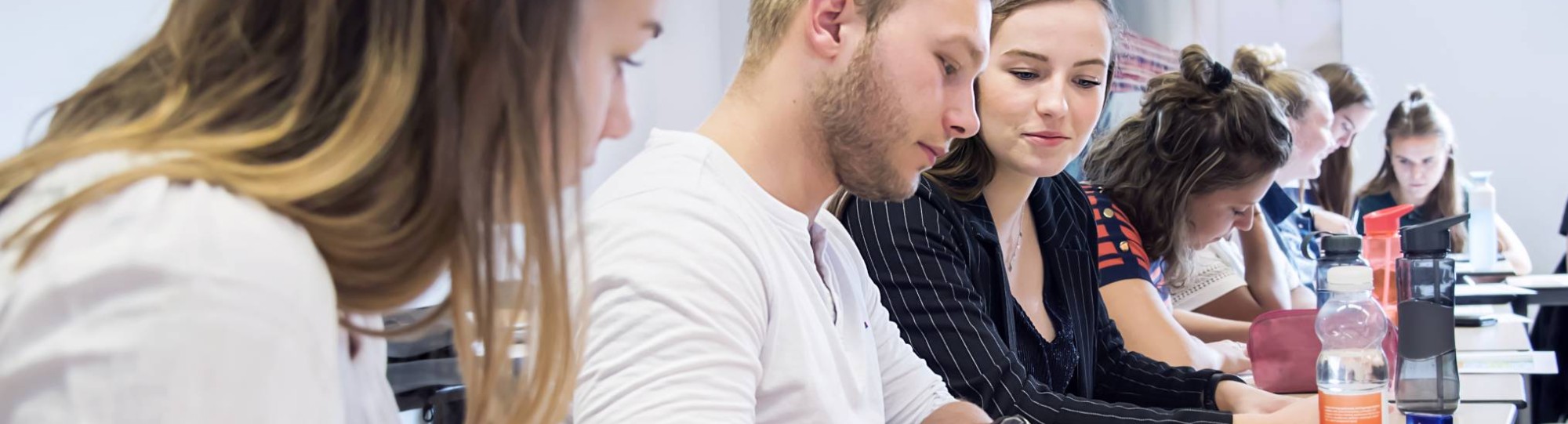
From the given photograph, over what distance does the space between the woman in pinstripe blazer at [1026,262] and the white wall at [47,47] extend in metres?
1.35

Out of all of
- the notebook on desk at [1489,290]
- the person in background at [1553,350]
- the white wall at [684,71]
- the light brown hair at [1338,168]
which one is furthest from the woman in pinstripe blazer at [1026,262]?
the light brown hair at [1338,168]

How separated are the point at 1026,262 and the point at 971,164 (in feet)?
0.83

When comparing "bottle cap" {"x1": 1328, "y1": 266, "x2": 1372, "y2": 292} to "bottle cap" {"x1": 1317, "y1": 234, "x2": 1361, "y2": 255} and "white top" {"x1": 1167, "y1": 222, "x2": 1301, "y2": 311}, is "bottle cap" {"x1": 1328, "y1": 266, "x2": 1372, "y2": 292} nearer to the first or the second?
"bottle cap" {"x1": 1317, "y1": 234, "x2": 1361, "y2": 255}

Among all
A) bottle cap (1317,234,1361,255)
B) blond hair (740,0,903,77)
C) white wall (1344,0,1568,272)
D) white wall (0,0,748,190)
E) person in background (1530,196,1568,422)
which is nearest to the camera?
blond hair (740,0,903,77)

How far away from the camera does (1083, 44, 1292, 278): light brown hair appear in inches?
89.4

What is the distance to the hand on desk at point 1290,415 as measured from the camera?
1392 mm

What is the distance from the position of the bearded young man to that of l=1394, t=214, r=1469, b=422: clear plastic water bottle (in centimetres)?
56

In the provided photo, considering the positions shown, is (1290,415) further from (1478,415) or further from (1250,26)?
(1250,26)

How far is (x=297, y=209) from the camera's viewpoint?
503 millimetres

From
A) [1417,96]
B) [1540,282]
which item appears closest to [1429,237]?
[1540,282]

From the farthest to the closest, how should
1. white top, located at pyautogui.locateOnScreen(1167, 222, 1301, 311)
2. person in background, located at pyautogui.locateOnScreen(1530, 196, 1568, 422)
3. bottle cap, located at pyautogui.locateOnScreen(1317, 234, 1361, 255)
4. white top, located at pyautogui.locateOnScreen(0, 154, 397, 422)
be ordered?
1. person in background, located at pyautogui.locateOnScreen(1530, 196, 1568, 422)
2. white top, located at pyautogui.locateOnScreen(1167, 222, 1301, 311)
3. bottle cap, located at pyautogui.locateOnScreen(1317, 234, 1361, 255)
4. white top, located at pyautogui.locateOnScreen(0, 154, 397, 422)

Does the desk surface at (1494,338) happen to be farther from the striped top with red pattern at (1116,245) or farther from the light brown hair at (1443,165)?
the light brown hair at (1443,165)

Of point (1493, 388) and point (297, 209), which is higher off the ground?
point (297, 209)

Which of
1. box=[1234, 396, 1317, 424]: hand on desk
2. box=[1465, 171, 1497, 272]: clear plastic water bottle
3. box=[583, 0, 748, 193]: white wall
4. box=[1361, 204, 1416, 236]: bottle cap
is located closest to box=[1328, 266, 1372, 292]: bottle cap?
box=[1234, 396, 1317, 424]: hand on desk
